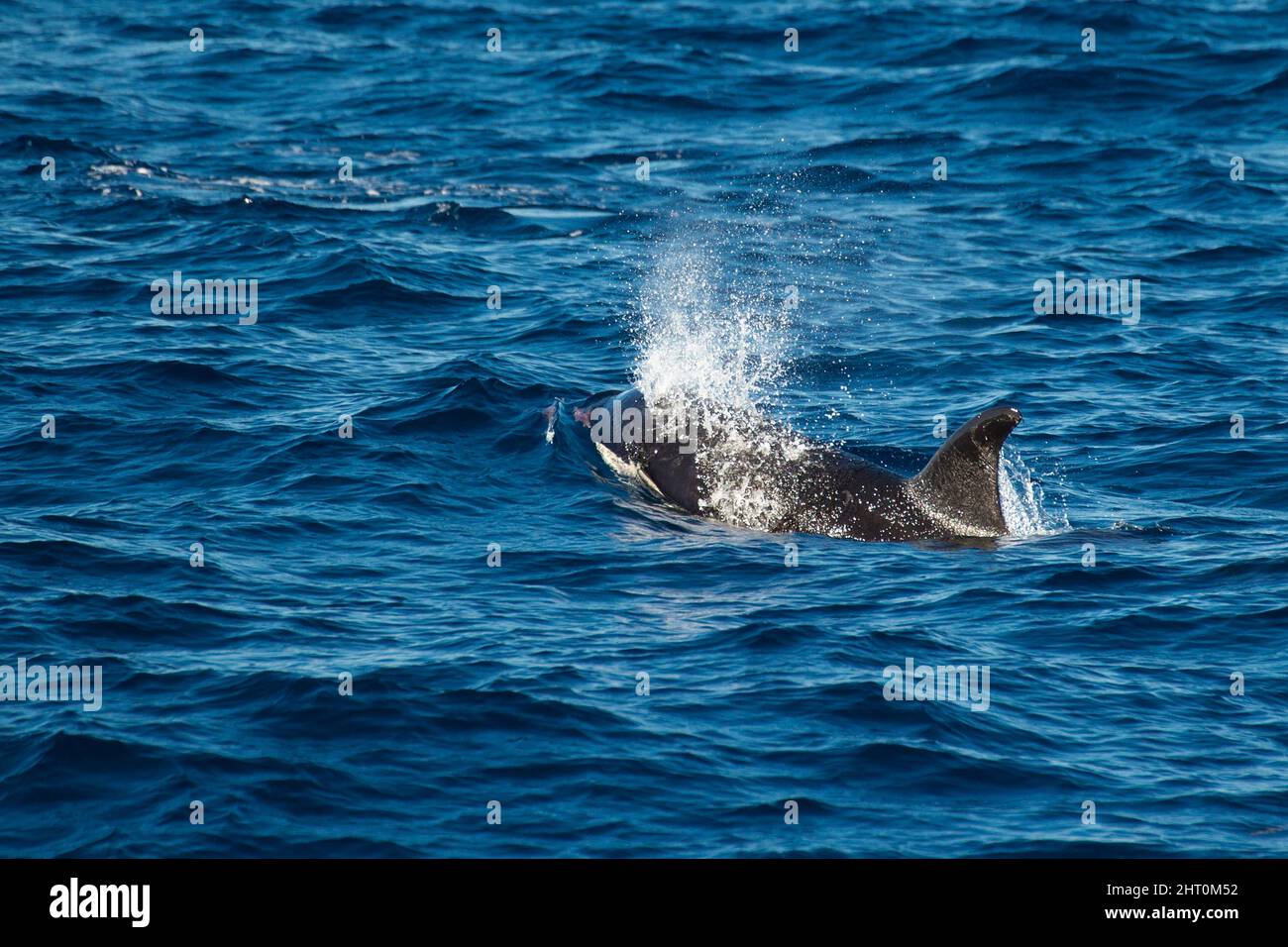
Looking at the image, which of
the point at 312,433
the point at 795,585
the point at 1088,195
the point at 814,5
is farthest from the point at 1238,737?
the point at 814,5

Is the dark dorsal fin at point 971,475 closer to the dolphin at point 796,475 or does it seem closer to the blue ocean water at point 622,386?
the dolphin at point 796,475

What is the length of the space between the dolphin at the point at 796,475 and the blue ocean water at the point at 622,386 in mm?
365

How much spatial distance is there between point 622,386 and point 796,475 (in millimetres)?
4336

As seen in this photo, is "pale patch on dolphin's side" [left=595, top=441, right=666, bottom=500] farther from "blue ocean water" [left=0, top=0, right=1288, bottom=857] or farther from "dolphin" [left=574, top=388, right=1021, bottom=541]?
"blue ocean water" [left=0, top=0, right=1288, bottom=857]

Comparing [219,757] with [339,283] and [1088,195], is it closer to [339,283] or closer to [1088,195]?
[339,283]

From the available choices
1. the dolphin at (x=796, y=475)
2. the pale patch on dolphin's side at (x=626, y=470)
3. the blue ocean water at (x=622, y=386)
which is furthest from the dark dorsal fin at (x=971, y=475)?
the pale patch on dolphin's side at (x=626, y=470)

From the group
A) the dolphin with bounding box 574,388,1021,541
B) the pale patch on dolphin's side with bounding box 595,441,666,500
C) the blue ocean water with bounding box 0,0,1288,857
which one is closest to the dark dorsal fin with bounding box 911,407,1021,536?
the dolphin with bounding box 574,388,1021,541

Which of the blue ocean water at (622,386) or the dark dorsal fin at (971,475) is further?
the dark dorsal fin at (971,475)

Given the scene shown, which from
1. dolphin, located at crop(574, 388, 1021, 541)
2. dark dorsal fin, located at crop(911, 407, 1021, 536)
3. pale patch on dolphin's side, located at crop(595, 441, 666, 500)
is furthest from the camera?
pale patch on dolphin's side, located at crop(595, 441, 666, 500)

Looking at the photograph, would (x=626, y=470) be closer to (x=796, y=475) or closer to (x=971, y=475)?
(x=796, y=475)

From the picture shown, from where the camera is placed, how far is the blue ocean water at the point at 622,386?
12.2 metres

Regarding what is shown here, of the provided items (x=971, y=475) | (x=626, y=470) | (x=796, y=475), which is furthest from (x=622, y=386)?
(x=971, y=475)

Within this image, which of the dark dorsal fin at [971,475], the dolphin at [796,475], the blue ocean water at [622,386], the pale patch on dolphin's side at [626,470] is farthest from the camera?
the pale patch on dolphin's side at [626,470]

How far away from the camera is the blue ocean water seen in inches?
480
